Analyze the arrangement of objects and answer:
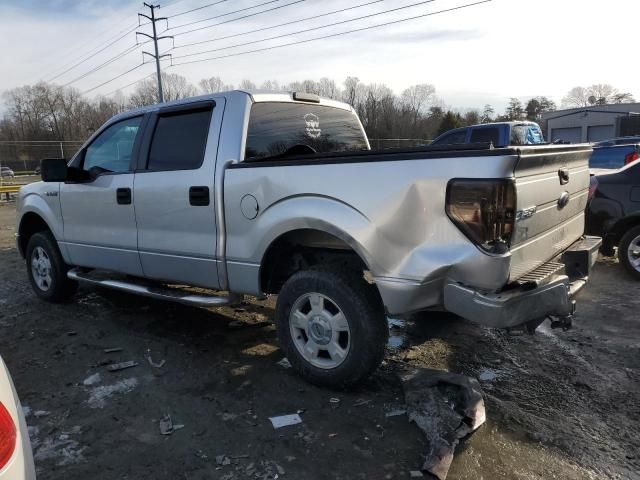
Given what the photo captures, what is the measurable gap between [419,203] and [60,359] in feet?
11.0

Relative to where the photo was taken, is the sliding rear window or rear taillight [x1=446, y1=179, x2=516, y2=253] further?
the sliding rear window

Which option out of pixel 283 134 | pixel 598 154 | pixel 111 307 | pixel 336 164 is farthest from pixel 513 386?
pixel 598 154

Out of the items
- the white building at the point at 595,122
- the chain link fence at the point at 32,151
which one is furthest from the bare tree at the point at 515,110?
the chain link fence at the point at 32,151

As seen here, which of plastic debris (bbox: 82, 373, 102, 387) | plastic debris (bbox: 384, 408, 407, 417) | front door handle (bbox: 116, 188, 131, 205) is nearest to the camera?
plastic debris (bbox: 384, 408, 407, 417)

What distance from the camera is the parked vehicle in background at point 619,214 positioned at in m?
6.24

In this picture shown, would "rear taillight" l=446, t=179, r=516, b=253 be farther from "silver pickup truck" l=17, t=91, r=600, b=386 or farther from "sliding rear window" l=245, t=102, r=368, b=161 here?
"sliding rear window" l=245, t=102, r=368, b=161

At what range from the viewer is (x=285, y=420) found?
10.5 ft

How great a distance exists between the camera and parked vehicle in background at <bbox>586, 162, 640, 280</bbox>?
6.24m

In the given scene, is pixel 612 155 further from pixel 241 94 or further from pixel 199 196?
pixel 199 196

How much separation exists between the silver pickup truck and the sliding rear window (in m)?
0.01

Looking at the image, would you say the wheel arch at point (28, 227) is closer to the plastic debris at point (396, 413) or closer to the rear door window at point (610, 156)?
the plastic debris at point (396, 413)

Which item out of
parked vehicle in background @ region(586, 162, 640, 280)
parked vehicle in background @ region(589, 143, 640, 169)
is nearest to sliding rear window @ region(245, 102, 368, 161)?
parked vehicle in background @ region(586, 162, 640, 280)

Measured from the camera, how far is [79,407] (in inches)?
136

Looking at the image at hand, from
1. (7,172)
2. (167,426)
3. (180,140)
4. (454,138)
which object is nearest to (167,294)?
(180,140)
